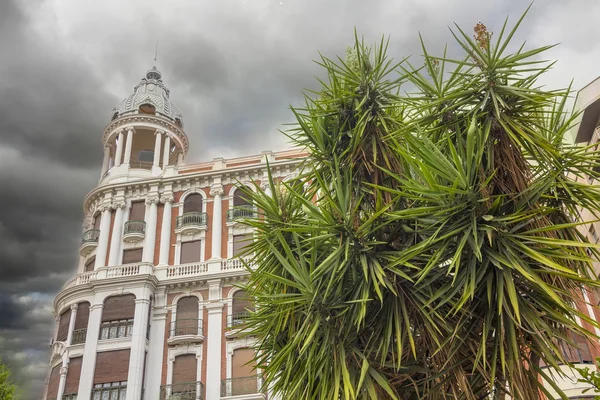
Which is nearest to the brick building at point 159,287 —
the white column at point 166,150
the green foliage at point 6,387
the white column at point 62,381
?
the white column at point 62,381

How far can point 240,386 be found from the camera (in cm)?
2164

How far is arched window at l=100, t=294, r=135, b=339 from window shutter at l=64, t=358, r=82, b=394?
60.5 inches

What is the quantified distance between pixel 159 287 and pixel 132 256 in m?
2.86

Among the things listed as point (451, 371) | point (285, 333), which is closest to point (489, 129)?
point (451, 371)

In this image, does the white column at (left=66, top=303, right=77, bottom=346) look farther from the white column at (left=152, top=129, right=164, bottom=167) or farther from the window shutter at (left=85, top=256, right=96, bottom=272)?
the white column at (left=152, top=129, right=164, bottom=167)

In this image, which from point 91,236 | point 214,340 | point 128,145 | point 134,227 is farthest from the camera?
point 128,145

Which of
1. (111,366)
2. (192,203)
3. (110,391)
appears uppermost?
(192,203)

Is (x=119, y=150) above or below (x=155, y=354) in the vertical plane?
above

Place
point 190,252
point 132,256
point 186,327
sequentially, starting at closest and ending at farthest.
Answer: point 186,327 → point 190,252 → point 132,256

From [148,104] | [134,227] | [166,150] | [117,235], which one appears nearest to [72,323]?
[117,235]

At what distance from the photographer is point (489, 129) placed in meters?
8.02

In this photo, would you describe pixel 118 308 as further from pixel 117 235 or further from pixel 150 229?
pixel 150 229

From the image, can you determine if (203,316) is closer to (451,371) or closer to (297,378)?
(297,378)

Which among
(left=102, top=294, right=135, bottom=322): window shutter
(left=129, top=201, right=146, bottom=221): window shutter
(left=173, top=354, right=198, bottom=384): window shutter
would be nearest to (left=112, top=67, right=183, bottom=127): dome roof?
(left=129, top=201, right=146, bottom=221): window shutter
